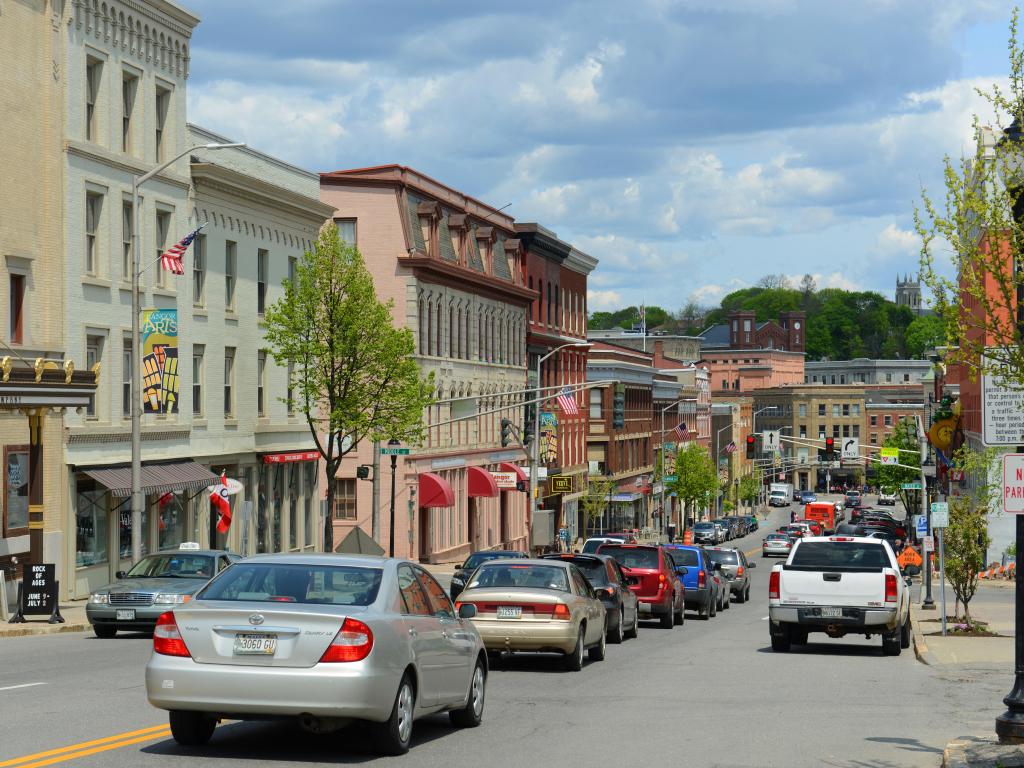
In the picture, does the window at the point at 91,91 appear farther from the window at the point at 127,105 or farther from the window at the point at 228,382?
the window at the point at 228,382

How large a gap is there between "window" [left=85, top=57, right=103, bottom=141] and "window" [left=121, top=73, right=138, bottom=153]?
1.37 meters

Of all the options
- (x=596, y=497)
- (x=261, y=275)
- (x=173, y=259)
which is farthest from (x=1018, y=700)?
(x=596, y=497)

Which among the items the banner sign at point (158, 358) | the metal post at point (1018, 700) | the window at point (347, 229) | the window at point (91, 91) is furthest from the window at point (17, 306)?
the metal post at point (1018, 700)

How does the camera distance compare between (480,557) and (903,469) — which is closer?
(480,557)

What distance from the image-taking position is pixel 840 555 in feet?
85.7

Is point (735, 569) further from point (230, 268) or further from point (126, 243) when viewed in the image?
point (126, 243)

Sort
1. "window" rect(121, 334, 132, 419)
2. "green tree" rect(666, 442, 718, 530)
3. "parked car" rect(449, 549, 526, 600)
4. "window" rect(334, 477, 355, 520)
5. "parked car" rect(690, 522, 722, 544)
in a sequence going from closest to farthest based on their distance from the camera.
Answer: "parked car" rect(449, 549, 526, 600)
"window" rect(121, 334, 132, 419)
"window" rect(334, 477, 355, 520)
"parked car" rect(690, 522, 722, 544)
"green tree" rect(666, 442, 718, 530)

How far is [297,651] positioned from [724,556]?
3923cm

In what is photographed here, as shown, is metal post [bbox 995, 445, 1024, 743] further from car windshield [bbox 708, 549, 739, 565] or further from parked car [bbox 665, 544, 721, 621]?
car windshield [bbox 708, 549, 739, 565]

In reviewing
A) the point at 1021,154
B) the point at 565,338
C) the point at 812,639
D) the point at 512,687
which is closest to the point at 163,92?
the point at 812,639

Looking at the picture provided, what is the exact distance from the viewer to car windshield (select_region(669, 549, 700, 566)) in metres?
38.4

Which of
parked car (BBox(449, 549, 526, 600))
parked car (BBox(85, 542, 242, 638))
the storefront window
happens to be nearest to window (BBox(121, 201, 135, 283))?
the storefront window

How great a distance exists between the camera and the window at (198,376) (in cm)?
4600

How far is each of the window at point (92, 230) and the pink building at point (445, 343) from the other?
56.2 feet
